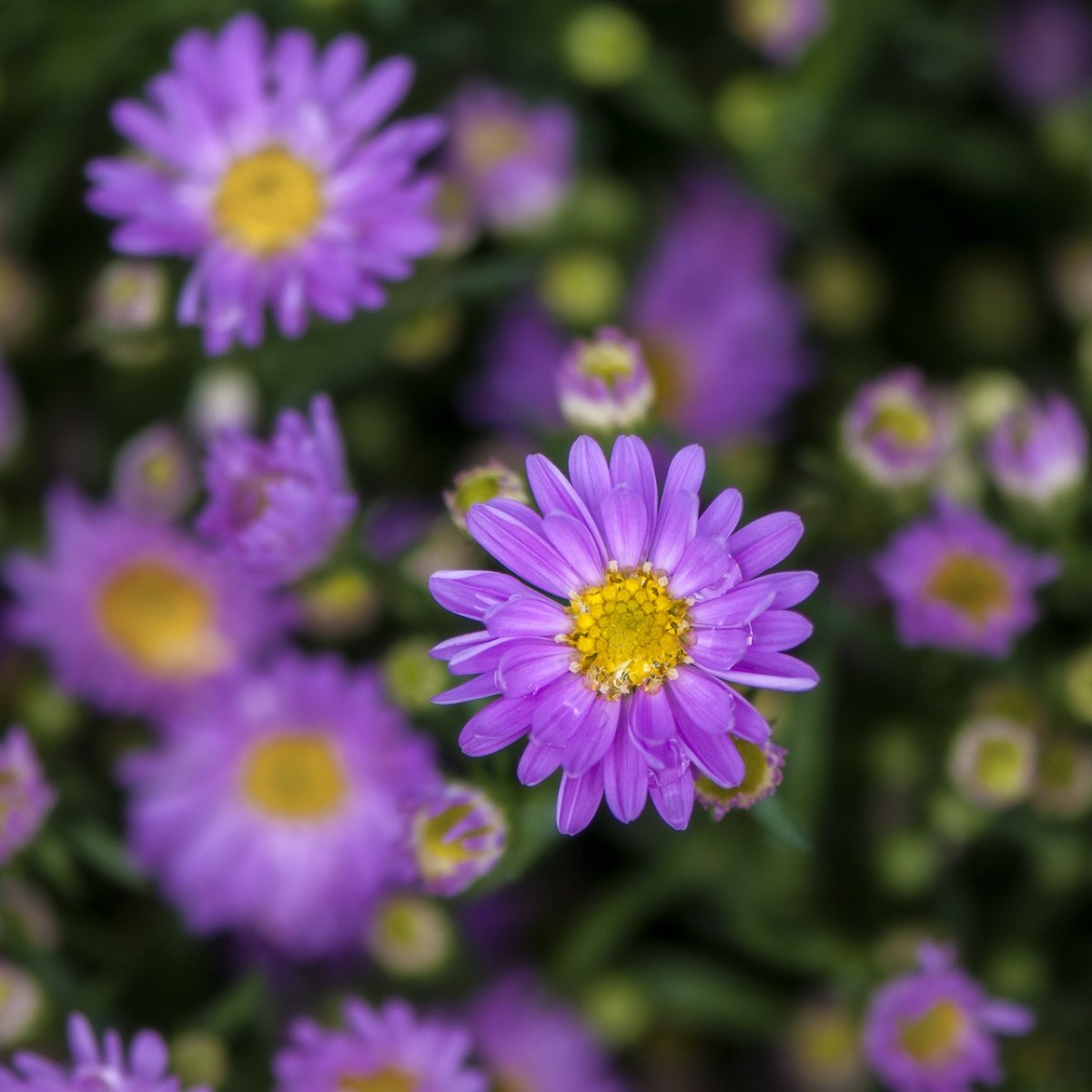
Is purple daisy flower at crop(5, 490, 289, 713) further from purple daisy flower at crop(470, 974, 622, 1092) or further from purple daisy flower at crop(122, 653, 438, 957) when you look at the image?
purple daisy flower at crop(470, 974, 622, 1092)

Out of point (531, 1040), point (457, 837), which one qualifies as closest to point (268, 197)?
point (457, 837)

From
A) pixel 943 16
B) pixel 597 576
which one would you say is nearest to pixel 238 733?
pixel 597 576

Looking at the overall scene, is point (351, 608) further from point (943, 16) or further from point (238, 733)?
point (943, 16)

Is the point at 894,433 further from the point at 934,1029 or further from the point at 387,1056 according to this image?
the point at 387,1056

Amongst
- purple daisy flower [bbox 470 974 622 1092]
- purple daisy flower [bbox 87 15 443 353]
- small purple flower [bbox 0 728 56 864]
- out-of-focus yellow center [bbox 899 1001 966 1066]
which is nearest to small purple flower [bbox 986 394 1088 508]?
out-of-focus yellow center [bbox 899 1001 966 1066]

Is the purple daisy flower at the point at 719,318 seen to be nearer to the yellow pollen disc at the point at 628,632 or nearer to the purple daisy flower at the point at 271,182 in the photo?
the purple daisy flower at the point at 271,182

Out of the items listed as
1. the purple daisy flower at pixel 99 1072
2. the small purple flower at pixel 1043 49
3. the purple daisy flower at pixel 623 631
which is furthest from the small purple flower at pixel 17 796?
the small purple flower at pixel 1043 49
